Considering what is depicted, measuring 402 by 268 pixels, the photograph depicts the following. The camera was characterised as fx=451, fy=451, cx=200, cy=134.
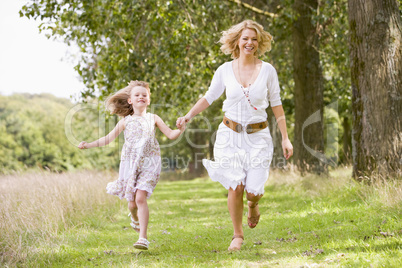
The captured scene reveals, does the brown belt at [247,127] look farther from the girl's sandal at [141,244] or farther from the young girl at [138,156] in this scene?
the girl's sandal at [141,244]

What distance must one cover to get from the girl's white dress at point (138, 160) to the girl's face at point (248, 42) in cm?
146

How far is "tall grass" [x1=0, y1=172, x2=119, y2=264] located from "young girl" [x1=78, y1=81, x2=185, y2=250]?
1165 mm

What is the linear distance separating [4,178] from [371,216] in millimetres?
7673

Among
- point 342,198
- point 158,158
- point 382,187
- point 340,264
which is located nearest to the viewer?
point 340,264

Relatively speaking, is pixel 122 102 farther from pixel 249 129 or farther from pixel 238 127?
pixel 249 129

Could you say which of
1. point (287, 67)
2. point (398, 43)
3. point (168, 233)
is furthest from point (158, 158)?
point (287, 67)

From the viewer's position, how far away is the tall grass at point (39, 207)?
17.8ft

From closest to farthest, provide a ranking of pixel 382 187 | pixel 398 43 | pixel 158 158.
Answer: pixel 158 158 < pixel 382 187 < pixel 398 43

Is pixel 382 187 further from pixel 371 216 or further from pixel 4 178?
pixel 4 178

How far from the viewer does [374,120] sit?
7.50 m

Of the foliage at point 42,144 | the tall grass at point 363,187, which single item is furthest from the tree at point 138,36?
the foliage at point 42,144

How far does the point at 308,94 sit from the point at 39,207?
817 centimetres

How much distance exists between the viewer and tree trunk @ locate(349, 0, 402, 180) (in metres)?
7.32

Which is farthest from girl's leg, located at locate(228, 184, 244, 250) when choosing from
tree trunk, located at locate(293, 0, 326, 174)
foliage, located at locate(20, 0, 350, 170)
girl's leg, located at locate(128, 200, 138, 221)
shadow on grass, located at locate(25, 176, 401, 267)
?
tree trunk, located at locate(293, 0, 326, 174)
